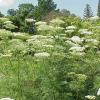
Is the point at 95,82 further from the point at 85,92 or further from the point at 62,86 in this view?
the point at 62,86

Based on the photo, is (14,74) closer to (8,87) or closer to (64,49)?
(8,87)

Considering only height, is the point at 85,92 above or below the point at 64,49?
below

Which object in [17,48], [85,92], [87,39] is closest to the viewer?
[17,48]

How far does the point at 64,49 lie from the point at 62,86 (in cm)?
96

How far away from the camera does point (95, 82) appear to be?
10.8m

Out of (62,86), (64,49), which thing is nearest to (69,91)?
(62,86)

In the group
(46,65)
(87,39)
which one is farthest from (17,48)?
(87,39)

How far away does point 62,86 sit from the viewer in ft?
33.4

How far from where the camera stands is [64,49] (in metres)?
10.7

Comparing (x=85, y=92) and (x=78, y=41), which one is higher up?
(x=78, y=41)

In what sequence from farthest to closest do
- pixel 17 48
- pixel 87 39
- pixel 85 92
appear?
pixel 87 39 → pixel 85 92 → pixel 17 48

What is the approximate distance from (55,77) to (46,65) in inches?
15.3

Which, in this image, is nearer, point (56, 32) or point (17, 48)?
point (17, 48)

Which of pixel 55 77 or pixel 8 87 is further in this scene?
pixel 8 87
